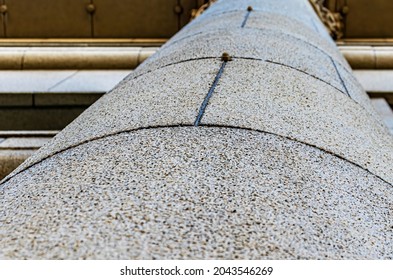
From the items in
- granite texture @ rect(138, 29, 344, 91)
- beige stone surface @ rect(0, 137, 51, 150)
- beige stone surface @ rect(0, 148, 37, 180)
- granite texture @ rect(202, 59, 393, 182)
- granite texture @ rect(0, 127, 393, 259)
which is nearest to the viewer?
granite texture @ rect(0, 127, 393, 259)

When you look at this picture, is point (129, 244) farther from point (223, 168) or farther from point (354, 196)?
point (354, 196)

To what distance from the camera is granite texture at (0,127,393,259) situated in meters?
1.66

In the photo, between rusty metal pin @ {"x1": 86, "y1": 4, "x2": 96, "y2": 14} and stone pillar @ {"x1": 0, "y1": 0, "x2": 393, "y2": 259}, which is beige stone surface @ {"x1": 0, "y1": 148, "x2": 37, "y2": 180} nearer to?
stone pillar @ {"x1": 0, "y1": 0, "x2": 393, "y2": 259}

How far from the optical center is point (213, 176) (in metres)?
2.07

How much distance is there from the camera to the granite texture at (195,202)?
166 centimetres

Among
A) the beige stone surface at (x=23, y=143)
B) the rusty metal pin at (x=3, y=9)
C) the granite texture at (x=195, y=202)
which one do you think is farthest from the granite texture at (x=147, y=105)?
the rusty metal pin at (x=3, y=9)

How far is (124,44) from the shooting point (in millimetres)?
11352

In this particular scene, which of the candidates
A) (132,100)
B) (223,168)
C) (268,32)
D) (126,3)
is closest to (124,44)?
(126,3)

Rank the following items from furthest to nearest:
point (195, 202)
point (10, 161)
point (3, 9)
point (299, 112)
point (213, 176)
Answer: point (3, 9) → point (10, 161) → point (299, 112) → point (213, 176) → point (195, 202)

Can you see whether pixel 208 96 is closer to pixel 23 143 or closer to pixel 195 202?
pixel 195 202

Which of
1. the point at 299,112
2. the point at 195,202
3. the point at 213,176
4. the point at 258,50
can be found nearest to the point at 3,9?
the point at 258,50

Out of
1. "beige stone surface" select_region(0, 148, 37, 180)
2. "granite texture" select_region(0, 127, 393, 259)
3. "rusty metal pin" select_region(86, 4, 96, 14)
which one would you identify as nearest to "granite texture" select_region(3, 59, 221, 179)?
"granite texture" select_region(0, 127, 393, 259)

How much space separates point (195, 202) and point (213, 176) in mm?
223

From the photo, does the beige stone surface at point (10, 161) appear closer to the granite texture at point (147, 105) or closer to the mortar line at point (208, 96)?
the granite texture at point (147, 105)
